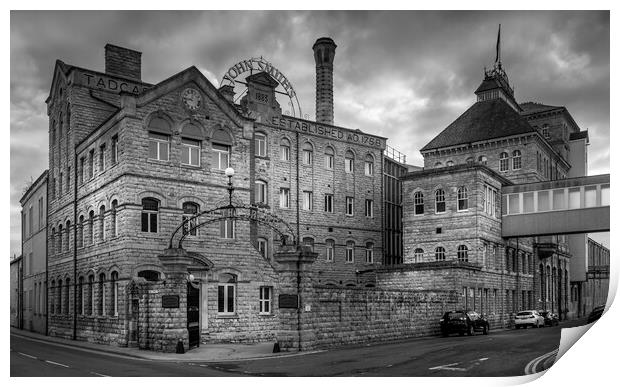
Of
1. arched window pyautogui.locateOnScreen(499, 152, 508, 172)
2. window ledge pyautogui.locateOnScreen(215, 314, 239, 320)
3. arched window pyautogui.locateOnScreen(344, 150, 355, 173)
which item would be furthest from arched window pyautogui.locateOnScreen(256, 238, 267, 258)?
arched window pyautogui.locateOnScreen(499, 152, 508, 172)

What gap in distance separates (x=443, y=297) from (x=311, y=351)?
1485 cm

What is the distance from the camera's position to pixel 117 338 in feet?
100

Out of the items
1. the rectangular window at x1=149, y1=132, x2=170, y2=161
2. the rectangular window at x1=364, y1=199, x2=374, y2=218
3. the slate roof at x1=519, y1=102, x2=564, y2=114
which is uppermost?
the slate roof at x1=519, y1=102, x2=564, y2=114

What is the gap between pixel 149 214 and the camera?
107 feet

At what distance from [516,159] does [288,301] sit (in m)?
34.5

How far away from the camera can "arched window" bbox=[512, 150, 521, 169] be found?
182 ft

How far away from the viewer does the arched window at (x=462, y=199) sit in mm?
46375

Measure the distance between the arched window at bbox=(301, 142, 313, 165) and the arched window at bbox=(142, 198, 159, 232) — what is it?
15908 mm

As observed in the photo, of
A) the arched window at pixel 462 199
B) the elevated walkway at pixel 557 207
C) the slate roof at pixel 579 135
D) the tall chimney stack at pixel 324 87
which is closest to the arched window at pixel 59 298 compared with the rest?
the tall chimney stack at pixel 324 87

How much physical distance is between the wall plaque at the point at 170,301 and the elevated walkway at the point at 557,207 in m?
26.0

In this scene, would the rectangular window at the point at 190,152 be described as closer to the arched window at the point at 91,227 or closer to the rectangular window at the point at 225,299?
the arched window at the point at 91,227

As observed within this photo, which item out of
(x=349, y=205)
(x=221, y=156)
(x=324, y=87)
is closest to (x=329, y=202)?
(x=349, y=205)

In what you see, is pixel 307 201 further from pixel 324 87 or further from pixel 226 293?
pixel 226 293

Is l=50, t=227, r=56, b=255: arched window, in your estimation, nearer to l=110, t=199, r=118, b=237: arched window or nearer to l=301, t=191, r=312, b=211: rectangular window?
l=110, t=199, r=118, b=237: arched window
